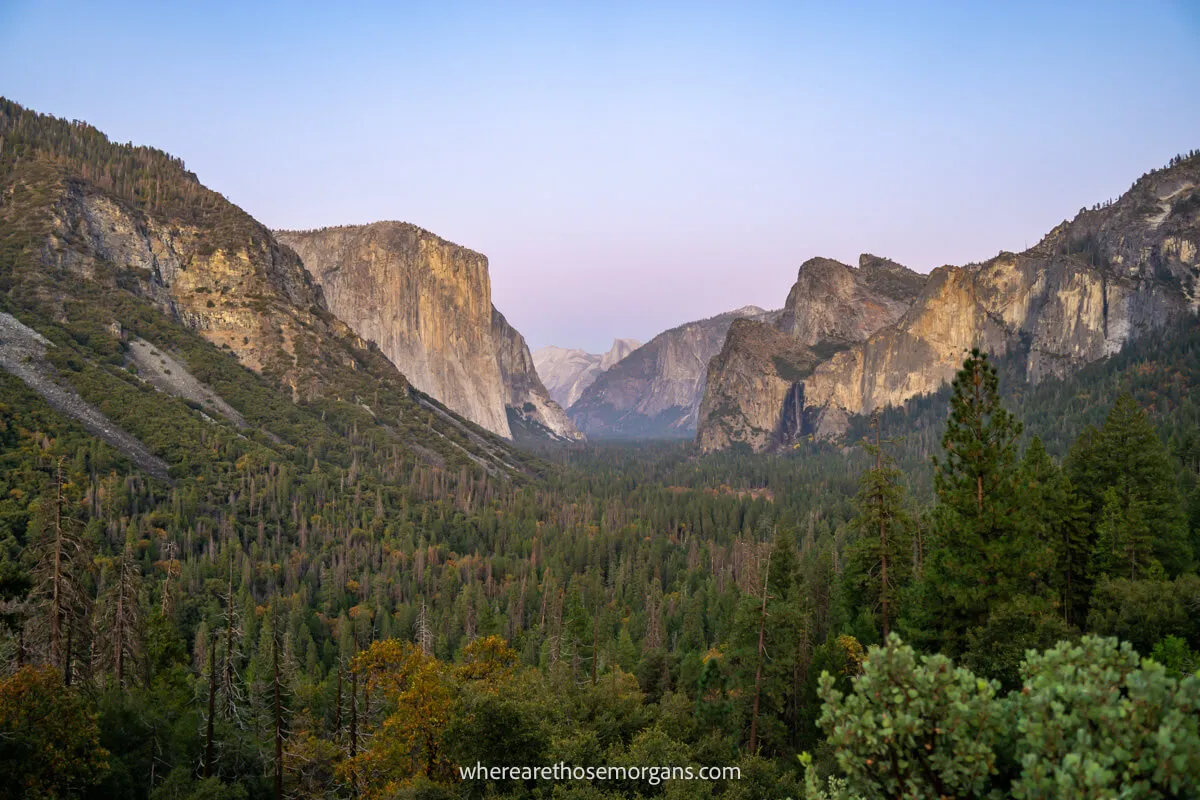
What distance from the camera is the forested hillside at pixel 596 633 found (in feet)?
30.0

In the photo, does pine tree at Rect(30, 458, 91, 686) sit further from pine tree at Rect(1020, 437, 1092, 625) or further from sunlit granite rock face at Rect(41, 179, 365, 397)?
sunlit granite rock face at Rect(41, 179, 365, 397)

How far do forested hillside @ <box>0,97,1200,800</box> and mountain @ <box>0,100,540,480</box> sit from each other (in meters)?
2.46

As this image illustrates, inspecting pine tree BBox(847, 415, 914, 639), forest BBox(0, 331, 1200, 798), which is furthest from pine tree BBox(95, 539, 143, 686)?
pine tree BBox(847, 415, 914, 639)

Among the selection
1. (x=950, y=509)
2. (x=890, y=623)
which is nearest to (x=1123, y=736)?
(x=950, y=509)

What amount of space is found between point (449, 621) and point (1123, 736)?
73.6 metres

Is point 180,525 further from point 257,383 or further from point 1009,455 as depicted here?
point 1009,455

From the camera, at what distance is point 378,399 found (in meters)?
178

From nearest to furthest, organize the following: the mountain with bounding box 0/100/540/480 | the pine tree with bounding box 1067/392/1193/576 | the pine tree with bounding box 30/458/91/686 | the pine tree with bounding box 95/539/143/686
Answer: the pine tree with bounding box 30/458/91/686, the pine tree with bounding box 95/539/143/686, the pine tree with bounding box 1067/392/1193/576, the mountain with bounding box 0/100/540/480

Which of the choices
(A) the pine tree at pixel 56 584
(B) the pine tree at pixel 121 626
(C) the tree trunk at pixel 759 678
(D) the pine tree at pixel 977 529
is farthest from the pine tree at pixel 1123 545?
(B) the pine tree at pixel 121 626

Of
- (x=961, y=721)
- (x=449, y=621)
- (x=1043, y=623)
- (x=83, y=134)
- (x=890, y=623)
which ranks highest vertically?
(x=83, y=134)

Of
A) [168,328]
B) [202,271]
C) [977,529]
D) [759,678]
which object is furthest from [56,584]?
[202,271]

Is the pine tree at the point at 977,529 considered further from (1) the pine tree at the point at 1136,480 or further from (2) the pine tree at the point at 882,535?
(1) the pine tree at the point at 1136,480

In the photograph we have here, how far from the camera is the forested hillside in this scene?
30.0 ft

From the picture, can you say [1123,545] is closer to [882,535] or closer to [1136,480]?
[1136,480]
